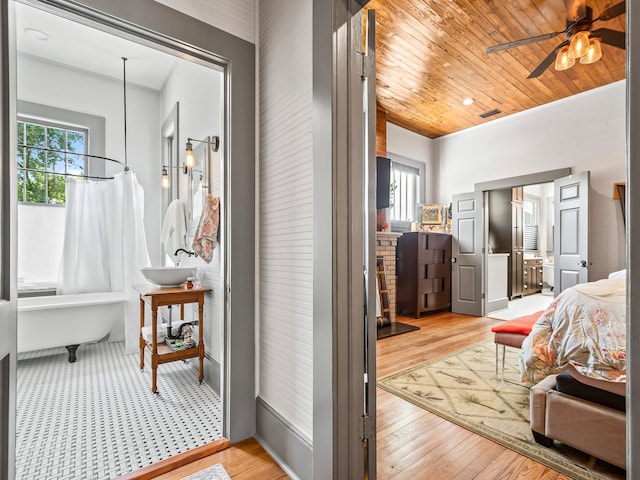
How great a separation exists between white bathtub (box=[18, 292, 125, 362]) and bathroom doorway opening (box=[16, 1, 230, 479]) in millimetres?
71

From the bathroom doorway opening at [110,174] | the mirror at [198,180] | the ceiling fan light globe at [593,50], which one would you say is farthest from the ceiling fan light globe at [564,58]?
the mirror at [198,180]

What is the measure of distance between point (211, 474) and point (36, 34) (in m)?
4.22

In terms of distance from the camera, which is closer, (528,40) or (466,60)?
(528,40)

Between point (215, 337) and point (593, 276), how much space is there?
178 inches

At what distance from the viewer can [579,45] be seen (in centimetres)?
246

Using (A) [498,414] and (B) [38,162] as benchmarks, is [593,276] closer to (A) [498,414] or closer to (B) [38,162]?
(A) [498,414]

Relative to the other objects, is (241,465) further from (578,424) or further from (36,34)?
(36,34)

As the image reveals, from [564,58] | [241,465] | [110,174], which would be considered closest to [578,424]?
[241,465]

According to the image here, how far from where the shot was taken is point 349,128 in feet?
4.36

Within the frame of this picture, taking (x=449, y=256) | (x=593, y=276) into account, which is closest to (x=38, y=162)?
(x=449, y=256)

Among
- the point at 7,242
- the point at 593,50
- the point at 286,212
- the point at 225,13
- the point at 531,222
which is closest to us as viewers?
the point at 7,242

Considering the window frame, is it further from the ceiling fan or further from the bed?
the bed

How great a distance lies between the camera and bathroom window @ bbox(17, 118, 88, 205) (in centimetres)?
350

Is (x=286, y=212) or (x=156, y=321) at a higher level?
(x=286, y=212)
